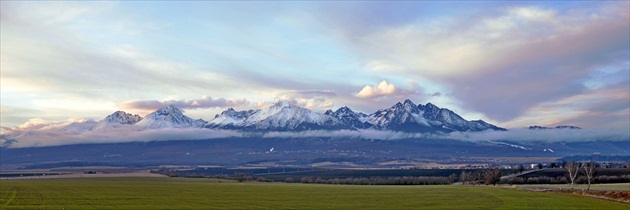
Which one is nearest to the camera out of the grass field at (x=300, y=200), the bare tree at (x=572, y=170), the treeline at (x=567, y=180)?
the grass field at (x=300, y=200)

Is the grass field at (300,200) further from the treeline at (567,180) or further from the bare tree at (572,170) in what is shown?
the treeline at (567,180)

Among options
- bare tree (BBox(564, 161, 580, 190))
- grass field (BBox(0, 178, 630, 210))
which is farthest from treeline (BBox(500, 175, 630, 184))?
grass field (BBox(0, 178, 630, 210))

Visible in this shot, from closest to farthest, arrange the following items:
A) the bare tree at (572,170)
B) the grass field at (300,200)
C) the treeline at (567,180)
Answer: the grass field at (300,200) → the bare tree at (572,170) → the treeline at (567,180)

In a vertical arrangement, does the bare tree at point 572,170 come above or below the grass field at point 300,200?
above

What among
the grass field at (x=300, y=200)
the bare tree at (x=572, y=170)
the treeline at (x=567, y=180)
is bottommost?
the treeline at (x=567, y=180)

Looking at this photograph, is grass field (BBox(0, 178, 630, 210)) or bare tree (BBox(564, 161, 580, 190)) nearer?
grass field (BBox(0, 178, 630, 210))

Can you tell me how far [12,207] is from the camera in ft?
231

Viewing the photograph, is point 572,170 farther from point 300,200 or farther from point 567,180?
point 300,200

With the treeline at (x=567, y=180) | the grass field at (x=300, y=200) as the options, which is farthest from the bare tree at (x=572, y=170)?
the grass field at (x=300, y=200)

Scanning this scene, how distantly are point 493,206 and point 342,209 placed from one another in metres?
18.4

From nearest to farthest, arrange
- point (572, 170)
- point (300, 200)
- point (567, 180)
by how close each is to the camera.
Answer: point (300, 200), point (572, 170), point (567, 180)

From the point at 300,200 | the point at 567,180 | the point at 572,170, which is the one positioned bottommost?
the point at 567,180

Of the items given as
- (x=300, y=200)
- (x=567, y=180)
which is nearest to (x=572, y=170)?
(x=567, y=180)

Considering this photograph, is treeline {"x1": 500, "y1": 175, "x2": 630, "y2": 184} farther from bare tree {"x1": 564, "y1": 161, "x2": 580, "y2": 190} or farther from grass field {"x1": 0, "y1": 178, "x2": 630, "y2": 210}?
grass field {"x1": 0, "y1": 178, "x2": 630, "y2": 210}
